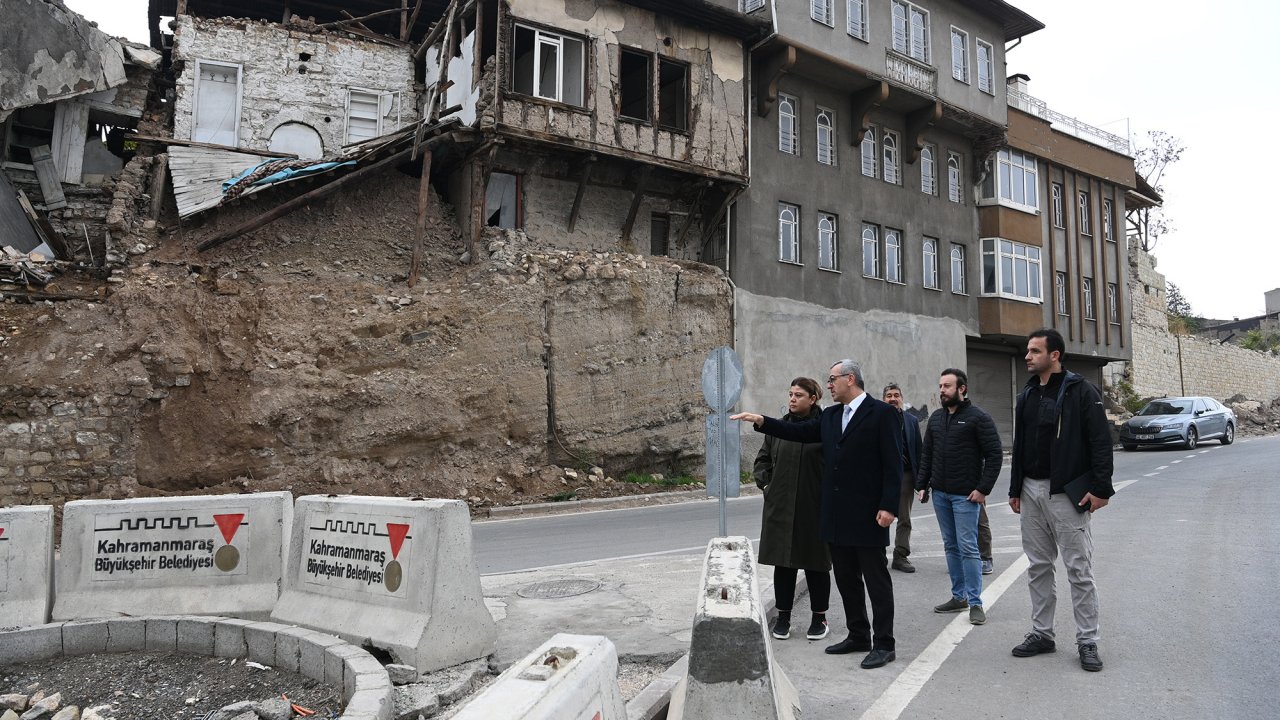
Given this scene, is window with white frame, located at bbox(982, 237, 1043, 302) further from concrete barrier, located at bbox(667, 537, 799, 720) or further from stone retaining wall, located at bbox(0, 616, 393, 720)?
concrete barrier, located at bbox(667, 537, 799, 720)

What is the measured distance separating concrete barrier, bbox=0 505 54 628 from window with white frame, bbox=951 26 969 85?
2696 centimetres

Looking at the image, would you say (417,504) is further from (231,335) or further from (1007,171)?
(1007,171)

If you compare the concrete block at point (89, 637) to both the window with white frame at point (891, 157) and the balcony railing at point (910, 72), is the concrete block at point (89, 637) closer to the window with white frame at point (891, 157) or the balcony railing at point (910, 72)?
the balcony railing at point (910, 72)

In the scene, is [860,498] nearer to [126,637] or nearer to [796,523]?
[796,523]

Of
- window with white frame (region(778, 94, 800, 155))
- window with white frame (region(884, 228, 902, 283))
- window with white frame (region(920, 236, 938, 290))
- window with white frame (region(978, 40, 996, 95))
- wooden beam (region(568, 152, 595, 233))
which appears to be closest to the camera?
wooden beam (region(568, 152, 595, 233))

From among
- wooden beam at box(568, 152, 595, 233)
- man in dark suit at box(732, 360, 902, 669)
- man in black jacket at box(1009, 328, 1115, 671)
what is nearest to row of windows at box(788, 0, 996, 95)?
wooden beam at box(568, 152, 595, 233)

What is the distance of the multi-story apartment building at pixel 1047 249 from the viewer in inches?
1131

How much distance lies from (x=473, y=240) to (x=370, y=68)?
21.5 ft

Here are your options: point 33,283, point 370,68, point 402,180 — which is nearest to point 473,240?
point 402,180

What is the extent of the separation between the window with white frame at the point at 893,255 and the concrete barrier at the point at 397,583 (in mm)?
22015

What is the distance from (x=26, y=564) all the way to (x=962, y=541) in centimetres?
705

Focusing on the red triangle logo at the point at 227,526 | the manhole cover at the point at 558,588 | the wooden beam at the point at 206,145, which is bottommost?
the manhole cover at the point at 558,588

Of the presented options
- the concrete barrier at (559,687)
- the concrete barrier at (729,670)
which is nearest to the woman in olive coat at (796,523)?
the concrete barrier at (729,670)

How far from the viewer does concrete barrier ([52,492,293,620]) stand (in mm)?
6262
